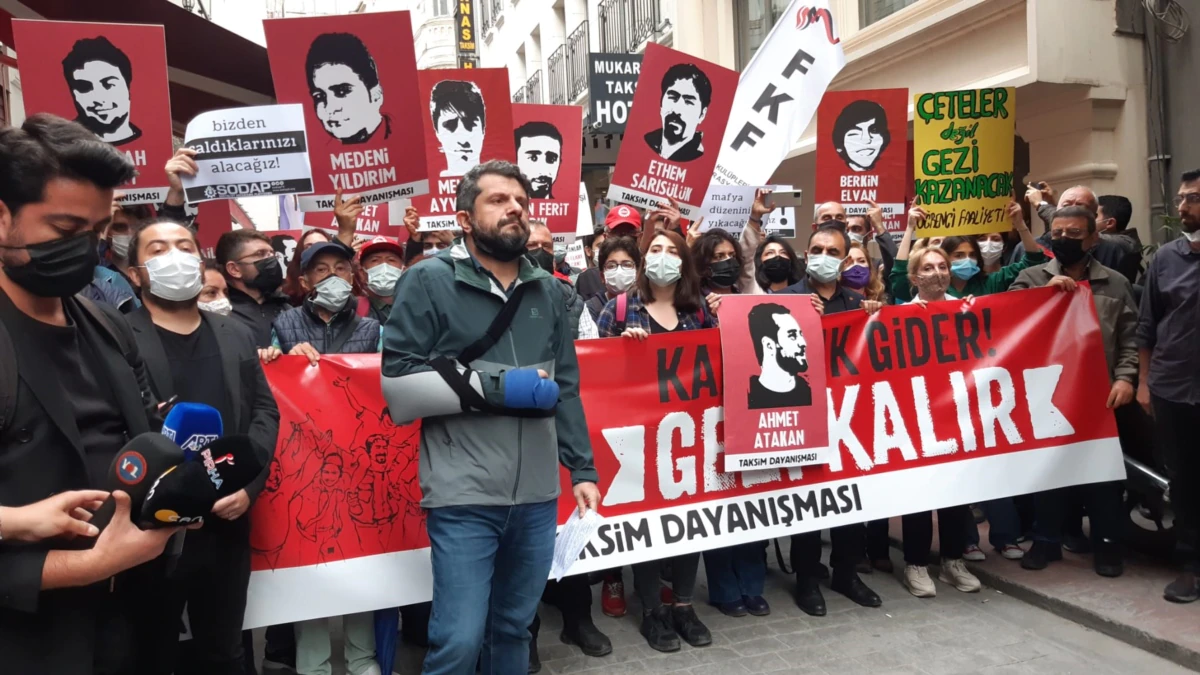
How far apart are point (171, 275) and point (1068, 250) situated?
498 centimetres

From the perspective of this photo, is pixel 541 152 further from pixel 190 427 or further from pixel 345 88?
pixel 190 427

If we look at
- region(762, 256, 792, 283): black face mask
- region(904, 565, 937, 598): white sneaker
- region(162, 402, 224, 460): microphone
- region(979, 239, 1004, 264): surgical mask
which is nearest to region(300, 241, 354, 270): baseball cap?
region(762, 256, 792, 283): black face mask

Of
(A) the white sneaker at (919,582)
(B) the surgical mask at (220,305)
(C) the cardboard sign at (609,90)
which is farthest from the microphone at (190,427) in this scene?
(C) the cardboard sign at (609,90)

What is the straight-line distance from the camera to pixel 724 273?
546cm

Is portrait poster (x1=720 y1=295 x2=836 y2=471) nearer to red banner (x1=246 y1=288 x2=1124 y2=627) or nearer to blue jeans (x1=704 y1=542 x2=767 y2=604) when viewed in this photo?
red banner (x1=246 y1=288 x2=1124 y2=627)

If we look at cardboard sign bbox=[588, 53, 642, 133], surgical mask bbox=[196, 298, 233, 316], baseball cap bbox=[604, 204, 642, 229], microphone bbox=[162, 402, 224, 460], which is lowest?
microphone bbox=[162, 402, 224, 460]

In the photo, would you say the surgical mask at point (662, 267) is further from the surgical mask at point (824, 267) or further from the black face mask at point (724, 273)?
the surgical mask at point (824, 267)

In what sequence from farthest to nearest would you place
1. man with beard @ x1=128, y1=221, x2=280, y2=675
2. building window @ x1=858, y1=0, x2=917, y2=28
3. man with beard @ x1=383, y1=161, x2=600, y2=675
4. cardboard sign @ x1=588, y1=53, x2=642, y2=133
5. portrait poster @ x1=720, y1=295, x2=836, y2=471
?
cardboard sign @ x1=588, y1=53, x2=642, y2=133, building window @ x1=858, y1=0, x2=917, y2=28, portrait poster @ x1=720, y1=295, x2=836, y2=471, man with beard @ x1=128, y1=221, x2=280, y2=675, man with beard @ x1=383, y1=161, x2=600, y2=675

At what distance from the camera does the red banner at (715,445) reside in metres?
4.25

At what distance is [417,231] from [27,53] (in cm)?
259

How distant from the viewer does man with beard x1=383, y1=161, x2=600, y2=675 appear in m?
3.13

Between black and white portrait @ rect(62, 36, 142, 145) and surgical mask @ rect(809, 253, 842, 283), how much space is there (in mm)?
4255

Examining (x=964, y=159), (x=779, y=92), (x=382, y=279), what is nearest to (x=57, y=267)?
(x=382, y=279)

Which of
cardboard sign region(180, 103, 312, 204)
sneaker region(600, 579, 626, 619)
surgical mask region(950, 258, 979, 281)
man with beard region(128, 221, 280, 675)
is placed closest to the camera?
man with beard region(128, 221, 280, 675)
